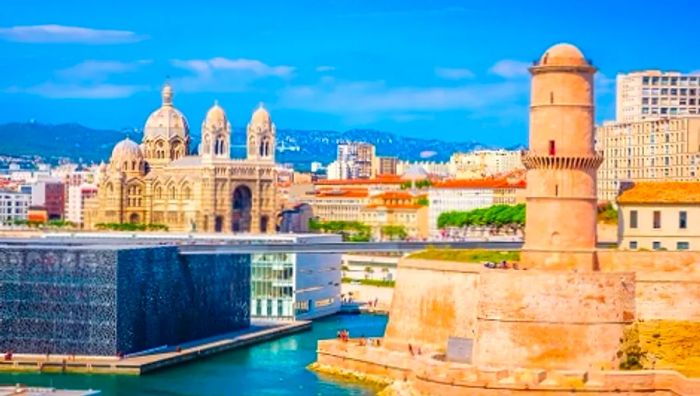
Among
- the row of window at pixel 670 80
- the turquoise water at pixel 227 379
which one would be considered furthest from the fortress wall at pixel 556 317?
the row of window at pixel 670 80

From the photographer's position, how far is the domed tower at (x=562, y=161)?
53188 millimetres

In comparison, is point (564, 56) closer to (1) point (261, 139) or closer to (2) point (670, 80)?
(2) point (670, 80)

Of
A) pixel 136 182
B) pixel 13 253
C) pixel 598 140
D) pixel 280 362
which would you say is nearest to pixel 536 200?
pixel 280 362

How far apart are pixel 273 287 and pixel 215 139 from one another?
5975cm

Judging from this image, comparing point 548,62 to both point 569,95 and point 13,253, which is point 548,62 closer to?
point 569,95

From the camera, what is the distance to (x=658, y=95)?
4936 inches

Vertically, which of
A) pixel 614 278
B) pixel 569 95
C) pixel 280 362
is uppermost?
pixel 569 95

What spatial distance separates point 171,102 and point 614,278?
359 feet

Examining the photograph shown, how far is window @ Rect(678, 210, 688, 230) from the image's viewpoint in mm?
60406

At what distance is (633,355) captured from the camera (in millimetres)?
51000

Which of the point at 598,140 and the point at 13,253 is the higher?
the point at 598,140

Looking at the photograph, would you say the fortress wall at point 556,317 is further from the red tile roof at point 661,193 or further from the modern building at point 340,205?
the modern building at point 340,205

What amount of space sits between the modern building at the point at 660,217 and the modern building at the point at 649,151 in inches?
1394

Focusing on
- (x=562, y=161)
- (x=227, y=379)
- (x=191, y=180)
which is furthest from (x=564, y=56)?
(x=191, y=180)
